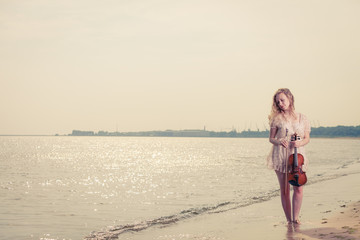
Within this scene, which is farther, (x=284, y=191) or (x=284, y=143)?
(x=284, y=191)

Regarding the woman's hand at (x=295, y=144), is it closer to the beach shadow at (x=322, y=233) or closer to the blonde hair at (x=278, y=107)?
the blonde hair at (x=278, y=107)

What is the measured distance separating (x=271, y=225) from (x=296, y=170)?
8.97 ft

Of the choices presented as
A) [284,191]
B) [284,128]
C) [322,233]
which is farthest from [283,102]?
[322,233]

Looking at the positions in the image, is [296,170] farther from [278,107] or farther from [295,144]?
[278,107]

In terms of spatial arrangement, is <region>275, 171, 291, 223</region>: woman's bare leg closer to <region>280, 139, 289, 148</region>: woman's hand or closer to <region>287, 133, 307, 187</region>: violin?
<region>287, 133, 307, 187</region>: violin

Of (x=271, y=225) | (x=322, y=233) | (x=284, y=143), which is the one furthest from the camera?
(x=271, y=225)

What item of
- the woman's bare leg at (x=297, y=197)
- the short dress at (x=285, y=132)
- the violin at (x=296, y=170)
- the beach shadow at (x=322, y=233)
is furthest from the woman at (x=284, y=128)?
the beach shadow at (x=322, y=233)

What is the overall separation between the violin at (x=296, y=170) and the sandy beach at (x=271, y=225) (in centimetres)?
106

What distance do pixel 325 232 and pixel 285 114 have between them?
244 cm

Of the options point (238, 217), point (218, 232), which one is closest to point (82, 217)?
point (238, 217)

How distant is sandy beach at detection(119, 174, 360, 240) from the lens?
8.72 metres

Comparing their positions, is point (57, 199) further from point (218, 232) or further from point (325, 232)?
point (325, 232)

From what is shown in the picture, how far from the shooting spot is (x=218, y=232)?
412 inches

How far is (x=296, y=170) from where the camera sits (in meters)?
8.12
